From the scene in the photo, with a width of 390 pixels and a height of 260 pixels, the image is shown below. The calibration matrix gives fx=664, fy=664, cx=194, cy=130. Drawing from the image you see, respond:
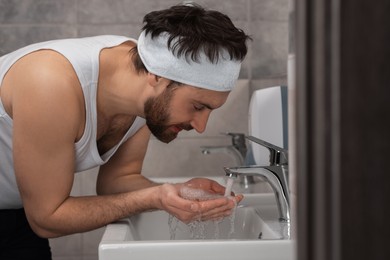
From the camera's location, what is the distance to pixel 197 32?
1429mm

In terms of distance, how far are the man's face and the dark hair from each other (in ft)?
0.31

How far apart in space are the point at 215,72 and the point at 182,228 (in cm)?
36

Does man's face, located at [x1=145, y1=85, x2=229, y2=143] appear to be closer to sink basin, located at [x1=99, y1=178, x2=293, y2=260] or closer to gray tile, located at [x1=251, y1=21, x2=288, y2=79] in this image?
sink basin, located at [x1=99, y1=178, x2=293, y2=260]

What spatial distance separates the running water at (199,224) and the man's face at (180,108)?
0.21 m

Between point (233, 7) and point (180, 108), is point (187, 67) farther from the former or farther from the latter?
point (233, 7)

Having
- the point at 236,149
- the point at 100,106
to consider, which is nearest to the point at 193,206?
the point at 100,106

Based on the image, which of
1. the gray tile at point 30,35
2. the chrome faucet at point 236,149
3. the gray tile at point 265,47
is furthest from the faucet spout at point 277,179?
the gray tile at point 30,35

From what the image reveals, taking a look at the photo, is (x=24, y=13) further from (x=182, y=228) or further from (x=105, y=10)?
(x=182, y=228)

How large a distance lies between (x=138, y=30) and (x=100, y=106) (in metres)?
1.00

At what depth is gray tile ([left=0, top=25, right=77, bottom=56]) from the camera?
99.8 inches

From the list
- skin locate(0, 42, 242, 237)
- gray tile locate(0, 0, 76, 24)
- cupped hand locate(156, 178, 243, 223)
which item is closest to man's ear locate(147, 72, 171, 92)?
skin locate(0, 42, 242, 237)

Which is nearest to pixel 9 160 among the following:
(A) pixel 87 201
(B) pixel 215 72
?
(A) pixel 87 201

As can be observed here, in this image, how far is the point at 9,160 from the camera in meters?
1.58

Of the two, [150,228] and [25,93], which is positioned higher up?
[25,93]
